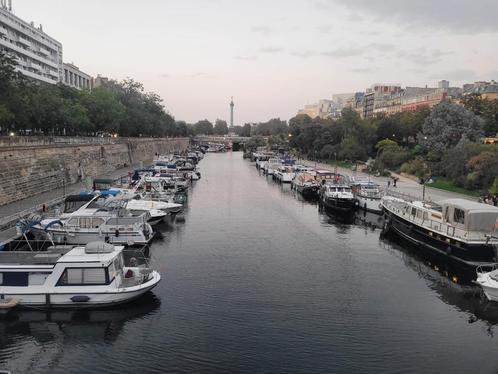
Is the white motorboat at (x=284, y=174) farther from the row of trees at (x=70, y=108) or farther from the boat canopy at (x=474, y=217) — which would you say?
the boat canopy at (x=474, y=217)

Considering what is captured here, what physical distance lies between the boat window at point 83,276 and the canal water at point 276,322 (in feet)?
4.61

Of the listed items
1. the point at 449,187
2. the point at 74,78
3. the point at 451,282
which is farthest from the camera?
the point at 74,78

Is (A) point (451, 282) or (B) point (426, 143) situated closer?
(A) point (451, 282)

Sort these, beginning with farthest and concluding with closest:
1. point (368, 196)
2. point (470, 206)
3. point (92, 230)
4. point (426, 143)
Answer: point (426, 143), point (368, 196), point (92, 230), point (470, 206)

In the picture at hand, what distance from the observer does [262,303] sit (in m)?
22.9

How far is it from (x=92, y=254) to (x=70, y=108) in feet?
190

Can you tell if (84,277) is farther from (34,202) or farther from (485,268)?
(485,268)

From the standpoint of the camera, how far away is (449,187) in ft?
188

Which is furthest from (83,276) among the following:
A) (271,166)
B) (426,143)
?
(271,166)

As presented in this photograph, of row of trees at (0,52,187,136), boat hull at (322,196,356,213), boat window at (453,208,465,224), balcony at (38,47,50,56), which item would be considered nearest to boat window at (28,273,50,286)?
boat window at (453,208,465,224)

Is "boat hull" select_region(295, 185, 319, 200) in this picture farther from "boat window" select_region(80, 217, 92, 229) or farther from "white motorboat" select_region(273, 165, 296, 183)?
"boat window" select_region(80, 217, 92, 229)

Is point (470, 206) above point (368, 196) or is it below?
above

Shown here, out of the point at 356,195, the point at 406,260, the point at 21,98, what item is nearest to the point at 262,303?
the point at 406,260

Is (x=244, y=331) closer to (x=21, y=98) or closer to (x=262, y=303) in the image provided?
(x=262, y=303)
